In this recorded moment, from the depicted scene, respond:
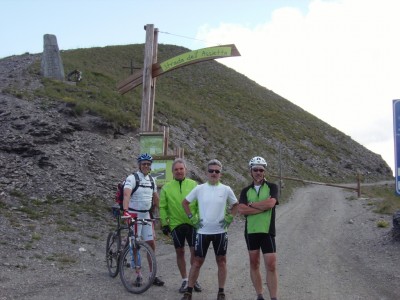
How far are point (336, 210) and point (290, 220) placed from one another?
11.5ft

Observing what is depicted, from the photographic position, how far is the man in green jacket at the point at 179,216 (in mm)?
6660

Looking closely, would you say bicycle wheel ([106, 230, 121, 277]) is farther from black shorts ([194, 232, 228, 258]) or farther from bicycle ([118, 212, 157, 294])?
black shorts ([194, 232, 228, 258])

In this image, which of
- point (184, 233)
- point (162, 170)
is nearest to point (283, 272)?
point (184, 233)

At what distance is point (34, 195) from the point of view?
491 inches

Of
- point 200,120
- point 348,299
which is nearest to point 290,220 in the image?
point 348,299

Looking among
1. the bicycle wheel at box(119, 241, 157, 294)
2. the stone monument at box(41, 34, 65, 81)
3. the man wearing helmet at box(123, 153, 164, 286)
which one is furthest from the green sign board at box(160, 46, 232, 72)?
the stone monument at box(41, 34, 65, 81)

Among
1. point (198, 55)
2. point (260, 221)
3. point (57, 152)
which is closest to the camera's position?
point (260, 221)

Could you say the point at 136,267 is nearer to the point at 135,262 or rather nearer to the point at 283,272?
Answer: the point at 135,262

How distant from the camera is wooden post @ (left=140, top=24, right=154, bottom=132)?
40.4 ft

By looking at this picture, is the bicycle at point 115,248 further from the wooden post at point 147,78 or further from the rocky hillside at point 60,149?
the rocky hillside at point 60,149

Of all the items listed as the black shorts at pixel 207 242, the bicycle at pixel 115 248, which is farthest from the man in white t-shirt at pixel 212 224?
the bicycle at pixel 115 248

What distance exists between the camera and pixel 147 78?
1250cm

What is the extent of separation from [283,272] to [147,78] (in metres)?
6.63

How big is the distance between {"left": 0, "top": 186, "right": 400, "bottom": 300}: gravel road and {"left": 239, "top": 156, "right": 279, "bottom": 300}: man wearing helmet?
894 mm
